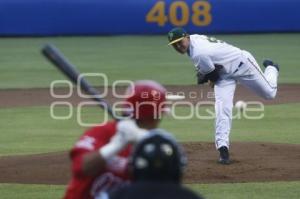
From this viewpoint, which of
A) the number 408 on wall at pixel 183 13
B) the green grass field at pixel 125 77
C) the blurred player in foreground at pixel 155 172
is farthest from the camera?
the number 408 on wall at pixel 183 13

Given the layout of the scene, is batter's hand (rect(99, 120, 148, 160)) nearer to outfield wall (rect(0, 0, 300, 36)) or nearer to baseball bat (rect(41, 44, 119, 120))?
baseball bat (rect(41, 44, 119, 120))

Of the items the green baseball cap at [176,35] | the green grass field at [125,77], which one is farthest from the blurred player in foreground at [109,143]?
the green baseball cap at [176,35]

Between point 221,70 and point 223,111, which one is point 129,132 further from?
point 221,70

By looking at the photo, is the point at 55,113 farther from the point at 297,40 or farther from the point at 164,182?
the point at 297,40

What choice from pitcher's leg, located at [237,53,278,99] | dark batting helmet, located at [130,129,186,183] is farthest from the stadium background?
dark batting helmet, located at [130,129,186,183]

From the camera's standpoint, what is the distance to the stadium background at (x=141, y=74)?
9.57 metres

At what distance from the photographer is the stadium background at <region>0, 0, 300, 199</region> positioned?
9570mm

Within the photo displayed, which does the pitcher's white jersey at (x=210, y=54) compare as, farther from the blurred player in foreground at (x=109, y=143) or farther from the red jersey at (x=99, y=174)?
the red jersey at (x=99, y=174)

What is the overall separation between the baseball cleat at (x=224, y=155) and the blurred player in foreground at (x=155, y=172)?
6.46 metres

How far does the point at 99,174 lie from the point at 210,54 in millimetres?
6094

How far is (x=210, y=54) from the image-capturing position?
407 inches

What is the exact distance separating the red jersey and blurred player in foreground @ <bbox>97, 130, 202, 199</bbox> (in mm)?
657

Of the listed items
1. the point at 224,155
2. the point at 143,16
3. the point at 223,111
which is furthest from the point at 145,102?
the point at 143,16

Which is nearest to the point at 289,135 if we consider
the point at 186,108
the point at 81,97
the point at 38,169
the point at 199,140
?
the point at 199,140
